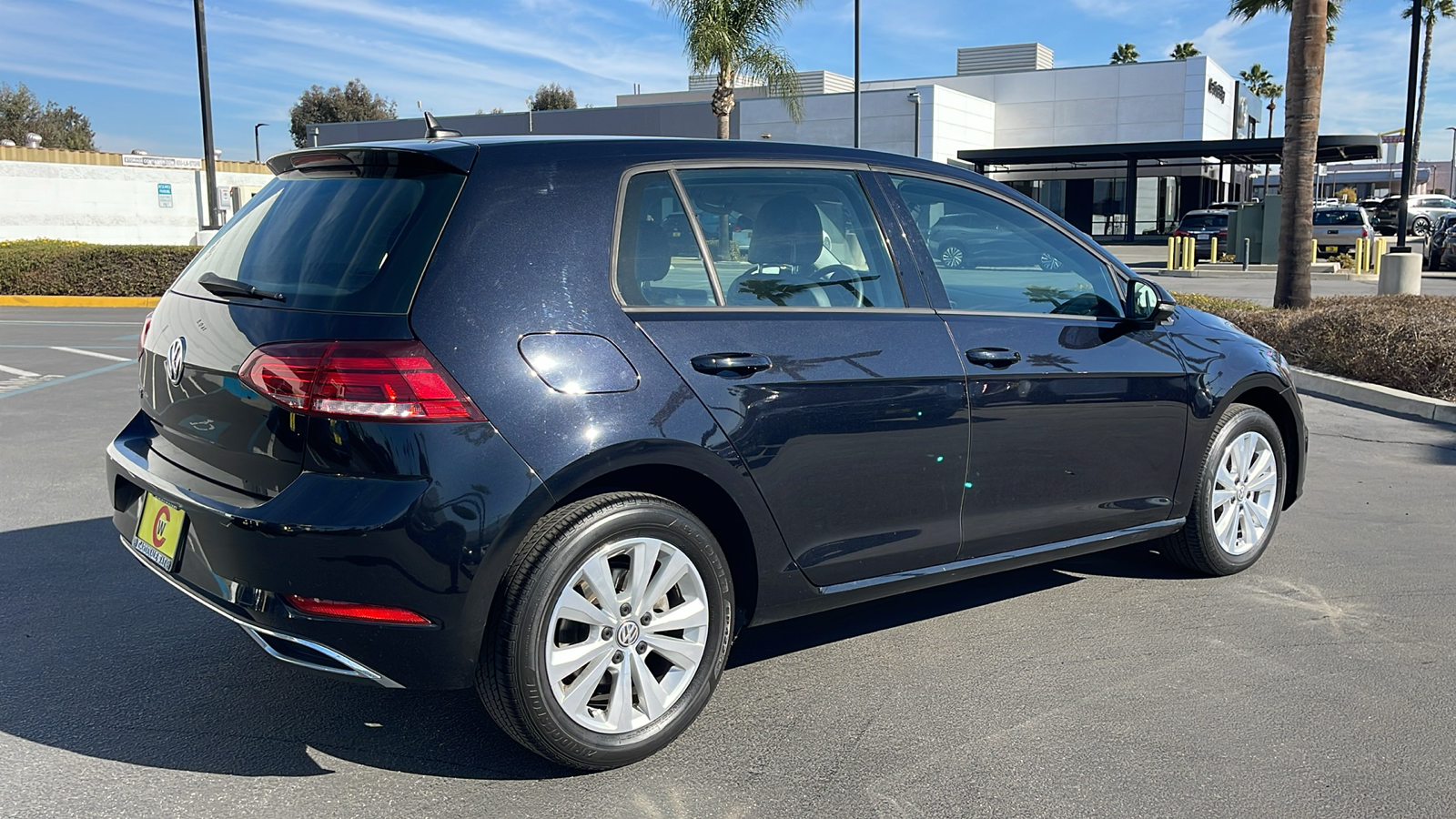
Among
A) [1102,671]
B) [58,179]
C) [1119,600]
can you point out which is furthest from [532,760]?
[58,179]

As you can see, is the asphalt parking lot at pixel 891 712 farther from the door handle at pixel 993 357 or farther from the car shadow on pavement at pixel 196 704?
the door handle at pixel 993 357

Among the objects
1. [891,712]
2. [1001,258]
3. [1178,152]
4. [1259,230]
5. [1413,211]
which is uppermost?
[1178,152]

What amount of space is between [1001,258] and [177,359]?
2763 mm

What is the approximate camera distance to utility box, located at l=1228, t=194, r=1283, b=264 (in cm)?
2752

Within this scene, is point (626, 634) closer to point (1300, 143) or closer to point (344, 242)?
point (344, 242)

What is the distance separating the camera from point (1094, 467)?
4.25 meters

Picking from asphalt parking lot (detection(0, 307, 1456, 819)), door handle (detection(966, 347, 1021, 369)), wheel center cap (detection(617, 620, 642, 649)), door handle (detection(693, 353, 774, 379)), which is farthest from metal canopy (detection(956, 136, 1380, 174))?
wheel center cap (detection(617, 620, 642, 649))

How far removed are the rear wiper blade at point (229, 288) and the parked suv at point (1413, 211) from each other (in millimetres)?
45684

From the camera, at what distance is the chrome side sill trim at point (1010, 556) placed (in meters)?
3.70

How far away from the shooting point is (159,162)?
129 ft

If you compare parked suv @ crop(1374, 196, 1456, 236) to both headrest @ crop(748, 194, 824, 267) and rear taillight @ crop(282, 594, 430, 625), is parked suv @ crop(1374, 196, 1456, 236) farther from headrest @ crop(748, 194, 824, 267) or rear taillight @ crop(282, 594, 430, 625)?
rear taillight @ crop(282, 594, 430, 625)

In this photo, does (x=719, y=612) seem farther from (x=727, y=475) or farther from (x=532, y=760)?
(x=532, y=760)

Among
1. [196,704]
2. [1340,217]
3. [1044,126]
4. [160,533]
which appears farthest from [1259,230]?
[160,533]

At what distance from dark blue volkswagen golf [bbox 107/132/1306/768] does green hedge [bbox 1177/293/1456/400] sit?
6.36m
